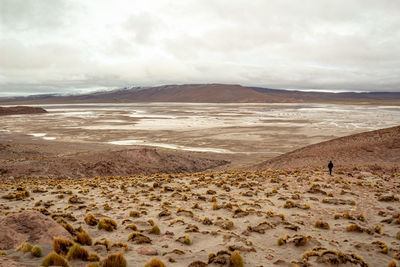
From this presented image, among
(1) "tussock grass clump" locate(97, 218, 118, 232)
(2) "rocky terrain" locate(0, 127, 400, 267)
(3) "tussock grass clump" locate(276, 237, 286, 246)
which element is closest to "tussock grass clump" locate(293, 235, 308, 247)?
(2) "rocky terrain" locate(0, 127, 400, 267)

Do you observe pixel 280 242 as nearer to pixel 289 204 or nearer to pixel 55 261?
pixel 289 204

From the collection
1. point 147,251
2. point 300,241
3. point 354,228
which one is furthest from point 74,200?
point 354,228

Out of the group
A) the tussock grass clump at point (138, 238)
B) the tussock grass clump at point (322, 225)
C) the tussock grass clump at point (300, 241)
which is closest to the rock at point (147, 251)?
the tussock grass clump at point (138, 238)

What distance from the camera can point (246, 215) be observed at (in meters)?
9.43

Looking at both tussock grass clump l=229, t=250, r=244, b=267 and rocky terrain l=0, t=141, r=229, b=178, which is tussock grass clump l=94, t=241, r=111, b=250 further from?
rocky terrain l=0, t=141, r=229, b=178

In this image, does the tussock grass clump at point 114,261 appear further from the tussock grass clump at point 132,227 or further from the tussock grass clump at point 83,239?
the tussock grass clump at point 132,227

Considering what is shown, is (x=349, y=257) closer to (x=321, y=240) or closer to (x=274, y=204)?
(x=321, y=240)

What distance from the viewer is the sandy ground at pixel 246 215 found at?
6.38 meters

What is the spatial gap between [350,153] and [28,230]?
2376cm

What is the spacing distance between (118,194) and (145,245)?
671 cm

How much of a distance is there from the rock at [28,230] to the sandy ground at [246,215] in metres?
0.39

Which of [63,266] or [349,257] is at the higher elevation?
[63,266]

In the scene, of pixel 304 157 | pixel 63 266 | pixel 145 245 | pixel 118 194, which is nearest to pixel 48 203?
pixel 118 194

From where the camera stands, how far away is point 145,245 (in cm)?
682
